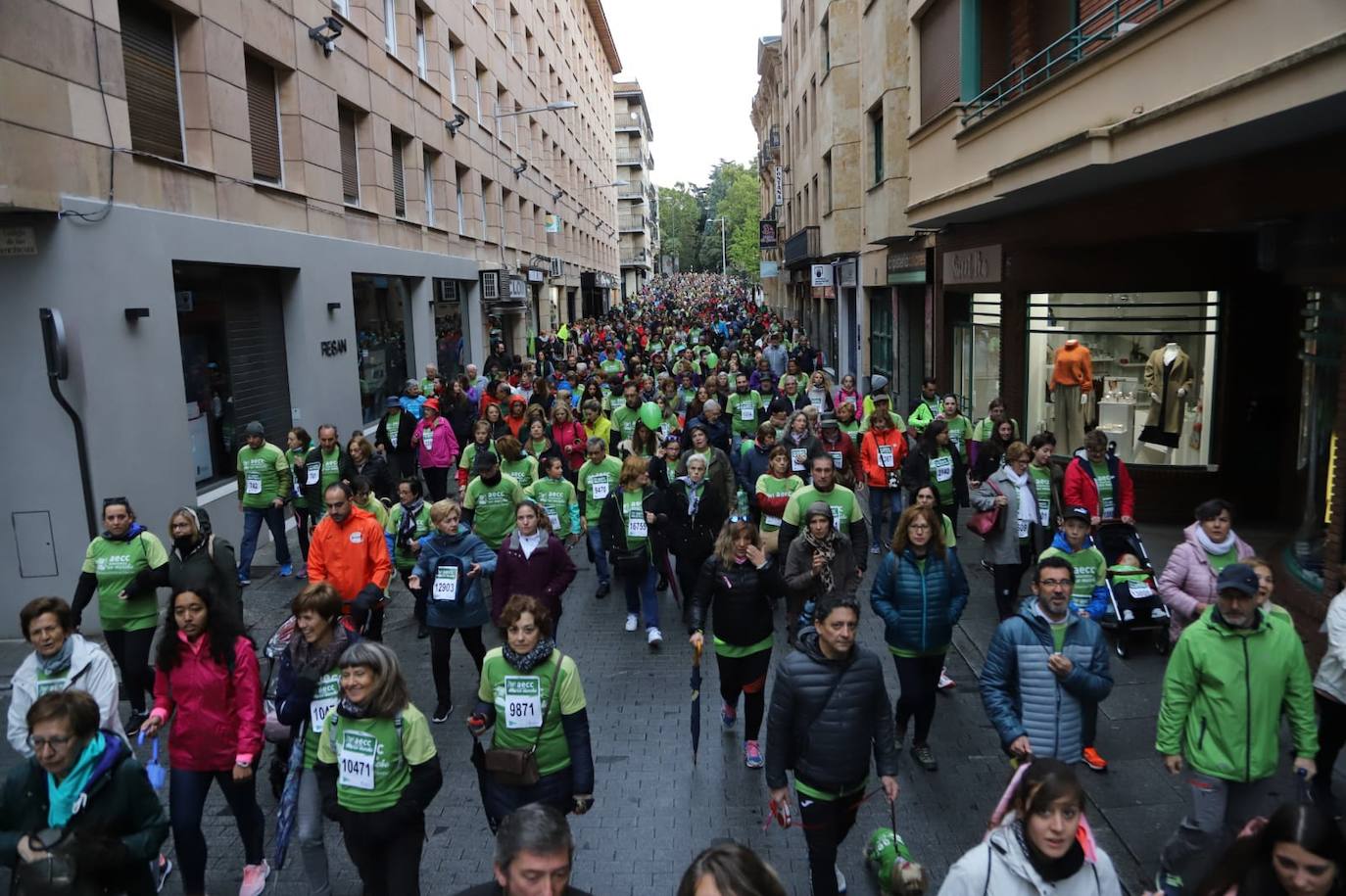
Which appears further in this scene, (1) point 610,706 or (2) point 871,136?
(2) point 871,136

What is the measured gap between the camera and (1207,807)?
483 cm

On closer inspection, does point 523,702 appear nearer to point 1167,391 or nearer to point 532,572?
point 532,572

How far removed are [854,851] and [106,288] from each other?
29.9ft

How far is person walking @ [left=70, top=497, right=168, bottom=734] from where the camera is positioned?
22.7 ft

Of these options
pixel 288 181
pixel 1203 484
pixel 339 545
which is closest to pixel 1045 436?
pixel 1203 484

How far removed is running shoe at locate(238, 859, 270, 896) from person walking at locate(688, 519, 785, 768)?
9.13 ft

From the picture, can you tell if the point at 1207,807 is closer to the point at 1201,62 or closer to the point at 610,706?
the point at 610,706

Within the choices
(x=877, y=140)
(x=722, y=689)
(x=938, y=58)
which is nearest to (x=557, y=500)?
(x=722, y=689)

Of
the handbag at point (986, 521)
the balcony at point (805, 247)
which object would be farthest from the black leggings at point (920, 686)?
the balcony at point (805, 247)

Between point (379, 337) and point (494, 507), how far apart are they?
39.5 feet

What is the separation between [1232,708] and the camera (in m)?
4.68

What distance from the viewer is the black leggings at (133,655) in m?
7.13

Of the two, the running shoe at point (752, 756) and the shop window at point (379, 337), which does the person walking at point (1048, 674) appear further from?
the shop window at point (379, 337)

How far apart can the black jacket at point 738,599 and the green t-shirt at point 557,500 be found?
10.6 feet
